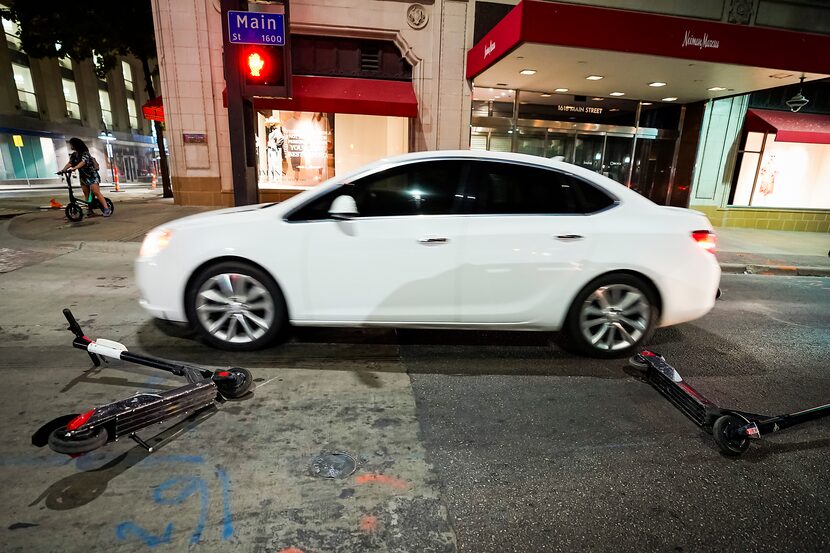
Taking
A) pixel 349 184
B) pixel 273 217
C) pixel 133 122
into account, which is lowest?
pixel 273 217

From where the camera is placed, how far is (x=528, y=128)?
1379 centimetres

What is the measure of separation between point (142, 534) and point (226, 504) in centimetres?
35

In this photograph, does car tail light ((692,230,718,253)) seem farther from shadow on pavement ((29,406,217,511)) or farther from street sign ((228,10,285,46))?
street sign ((228,10,285,46))

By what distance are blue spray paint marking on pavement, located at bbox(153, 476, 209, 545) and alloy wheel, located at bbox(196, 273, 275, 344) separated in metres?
1.67

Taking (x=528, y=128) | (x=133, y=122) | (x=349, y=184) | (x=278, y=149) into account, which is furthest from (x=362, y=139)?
(x=133, y=122)

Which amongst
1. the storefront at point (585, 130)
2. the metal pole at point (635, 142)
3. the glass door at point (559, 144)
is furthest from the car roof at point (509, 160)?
the metal pole at point (635, 142)

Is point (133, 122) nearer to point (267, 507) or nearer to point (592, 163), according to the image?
point (592, 163)

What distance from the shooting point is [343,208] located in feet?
A: 11.9

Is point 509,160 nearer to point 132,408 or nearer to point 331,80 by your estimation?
point 132,408

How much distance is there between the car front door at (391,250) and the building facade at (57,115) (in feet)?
107

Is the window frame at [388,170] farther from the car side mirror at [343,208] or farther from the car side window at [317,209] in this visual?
the car side mirror at [343,208]

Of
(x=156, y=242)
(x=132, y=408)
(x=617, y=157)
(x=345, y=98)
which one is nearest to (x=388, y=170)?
(x=156, y=242)

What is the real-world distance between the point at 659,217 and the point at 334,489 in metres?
3.43

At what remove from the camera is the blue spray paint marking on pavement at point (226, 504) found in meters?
2.03
